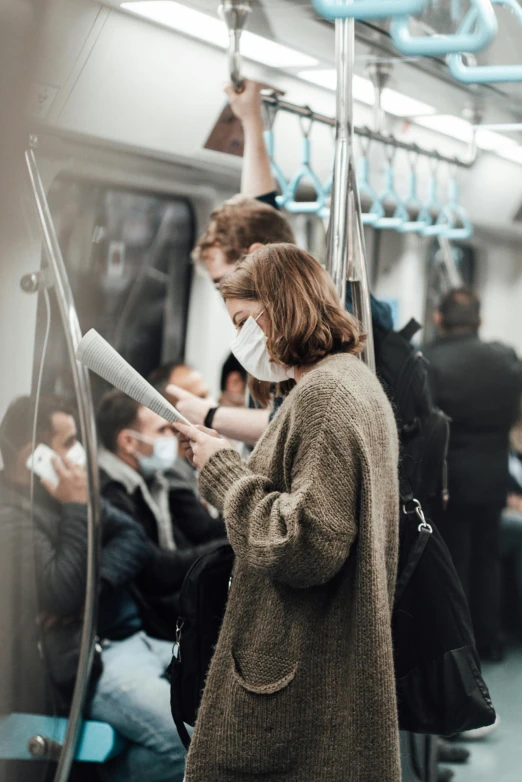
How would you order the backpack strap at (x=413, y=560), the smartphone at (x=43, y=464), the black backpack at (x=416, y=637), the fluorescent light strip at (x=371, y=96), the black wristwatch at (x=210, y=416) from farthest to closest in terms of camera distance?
1. the fluorescent light strip at (x=371, y=96)
2. the smartphone at (x=43, y=464)
3. the black wristwatch at (x=210, y=416)
4. the backpack strap at (x=413, y=560)
5. the black backpack at (x=416, y=637)

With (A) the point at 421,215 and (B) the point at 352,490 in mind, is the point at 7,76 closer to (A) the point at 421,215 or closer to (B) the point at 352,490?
(B) the point at 352,490

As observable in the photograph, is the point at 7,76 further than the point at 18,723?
No

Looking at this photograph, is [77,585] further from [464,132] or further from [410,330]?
[464,132]

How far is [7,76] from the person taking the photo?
1945 mm

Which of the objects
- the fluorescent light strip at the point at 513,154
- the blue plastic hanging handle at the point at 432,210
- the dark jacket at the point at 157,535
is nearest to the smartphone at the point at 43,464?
the dark jacket at the point at 157,535

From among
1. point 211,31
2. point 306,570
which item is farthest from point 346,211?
point 306,570

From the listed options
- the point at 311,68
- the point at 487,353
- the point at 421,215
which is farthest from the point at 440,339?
the point at 311,68

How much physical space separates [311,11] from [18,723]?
1.98 metres

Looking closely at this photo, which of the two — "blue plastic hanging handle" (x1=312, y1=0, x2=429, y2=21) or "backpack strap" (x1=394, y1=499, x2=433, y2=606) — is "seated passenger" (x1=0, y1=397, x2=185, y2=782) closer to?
"backpack strap" (x1=394, y1=499, x2=433, y2=606)

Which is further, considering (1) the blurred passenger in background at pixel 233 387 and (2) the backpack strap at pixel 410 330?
(1) the blurred passenger in background at pixel 233 387

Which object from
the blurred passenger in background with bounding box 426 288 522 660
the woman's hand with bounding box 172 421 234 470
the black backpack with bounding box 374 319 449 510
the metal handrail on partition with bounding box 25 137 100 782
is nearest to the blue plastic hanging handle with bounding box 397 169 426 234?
the blurred passenger in background with bounding box 426 288 522 660

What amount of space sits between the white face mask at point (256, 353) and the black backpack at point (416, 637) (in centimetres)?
38

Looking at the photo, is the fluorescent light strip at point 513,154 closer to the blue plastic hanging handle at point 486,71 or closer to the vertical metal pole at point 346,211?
the blue plastic hanging handle at point 486,71

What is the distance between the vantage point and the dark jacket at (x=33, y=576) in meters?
2.50
